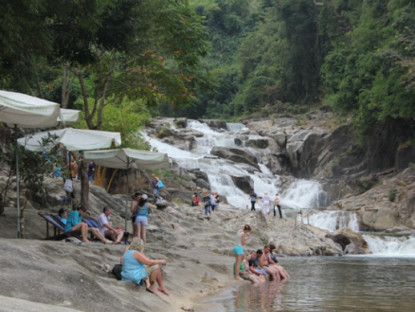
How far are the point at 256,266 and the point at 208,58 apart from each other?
73.5 meters

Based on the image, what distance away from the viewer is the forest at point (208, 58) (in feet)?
37.9

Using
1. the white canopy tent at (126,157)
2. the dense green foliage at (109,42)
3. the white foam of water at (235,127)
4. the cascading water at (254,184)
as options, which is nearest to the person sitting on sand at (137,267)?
the dense green foliage at (109,42)

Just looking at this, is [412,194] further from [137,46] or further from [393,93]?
[137,46]

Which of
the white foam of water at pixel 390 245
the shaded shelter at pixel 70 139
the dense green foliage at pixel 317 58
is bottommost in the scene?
the white foam of water at pixel 390 245

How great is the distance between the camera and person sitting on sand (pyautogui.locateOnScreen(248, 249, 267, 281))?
500 inches

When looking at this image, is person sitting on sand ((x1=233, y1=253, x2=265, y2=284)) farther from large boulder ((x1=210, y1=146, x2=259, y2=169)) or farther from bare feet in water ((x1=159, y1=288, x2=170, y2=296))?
large boulder ((x1=210, y1=146, x2=259, y2=169))

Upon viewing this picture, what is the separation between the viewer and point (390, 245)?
22.8m

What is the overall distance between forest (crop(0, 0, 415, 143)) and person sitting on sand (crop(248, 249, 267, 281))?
5.39 meters

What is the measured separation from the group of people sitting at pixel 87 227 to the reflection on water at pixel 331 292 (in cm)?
306

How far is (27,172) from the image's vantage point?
10430mm

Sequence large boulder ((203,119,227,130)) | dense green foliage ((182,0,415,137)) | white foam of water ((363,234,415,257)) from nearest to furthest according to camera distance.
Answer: white foam of water ((363,234,415,257)) < dense green foliage ((182,0,415,137)) < large boulder ((203,119,227,130))

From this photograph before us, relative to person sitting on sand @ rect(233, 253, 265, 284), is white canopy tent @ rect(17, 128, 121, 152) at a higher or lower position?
higher

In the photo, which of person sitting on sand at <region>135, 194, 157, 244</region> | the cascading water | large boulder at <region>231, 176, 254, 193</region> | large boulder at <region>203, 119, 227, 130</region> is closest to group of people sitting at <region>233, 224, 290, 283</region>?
person sitting on sand at <region>135, 194, 157, 244</region>

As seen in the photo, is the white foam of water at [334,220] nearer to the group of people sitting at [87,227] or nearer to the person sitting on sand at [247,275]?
the person sitting on sand at [247,275]
